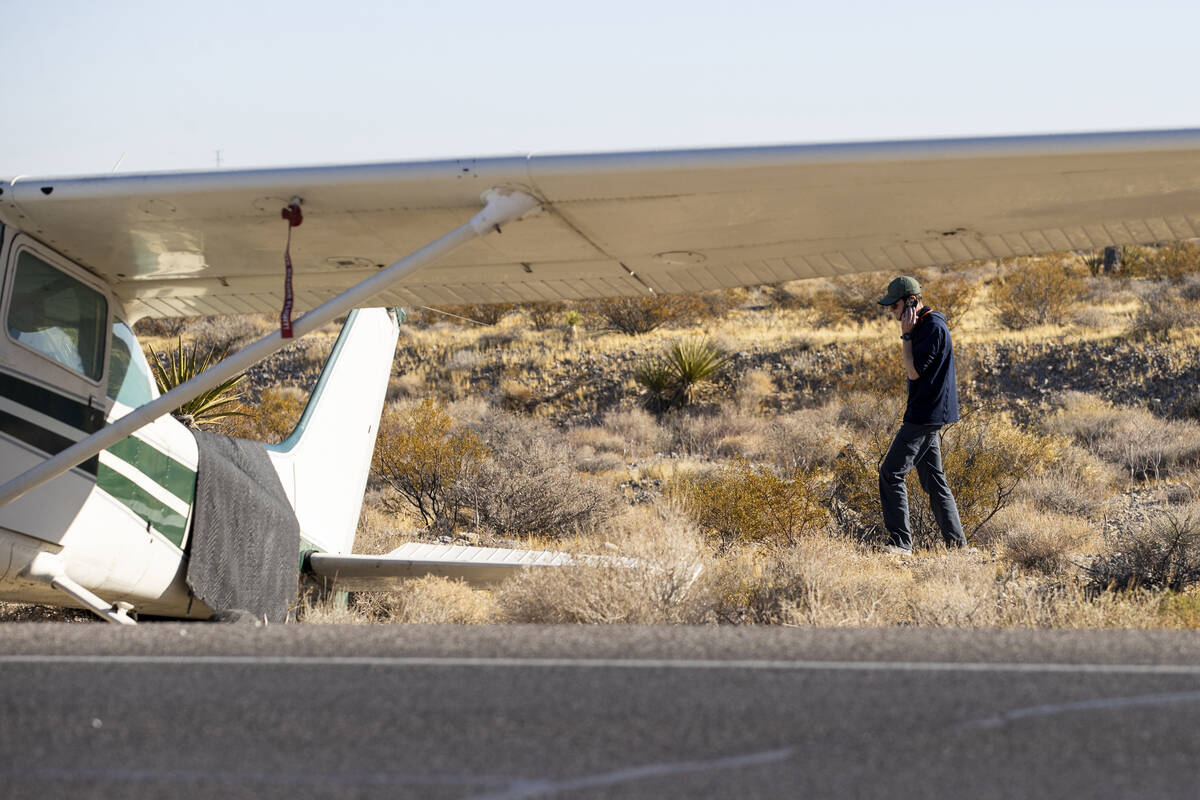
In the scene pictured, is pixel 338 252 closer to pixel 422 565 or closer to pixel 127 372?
pixel 127 372

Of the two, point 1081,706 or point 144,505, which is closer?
point 1081,706

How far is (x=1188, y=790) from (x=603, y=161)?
3.51 m

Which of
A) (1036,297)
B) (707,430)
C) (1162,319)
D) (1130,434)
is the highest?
(1036,297)

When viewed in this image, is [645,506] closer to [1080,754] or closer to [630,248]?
[630,248]

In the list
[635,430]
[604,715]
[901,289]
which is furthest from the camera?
[635,430]

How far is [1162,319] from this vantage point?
2047cm

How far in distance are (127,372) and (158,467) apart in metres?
0.59

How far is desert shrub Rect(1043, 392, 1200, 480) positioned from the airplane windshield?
11028mm

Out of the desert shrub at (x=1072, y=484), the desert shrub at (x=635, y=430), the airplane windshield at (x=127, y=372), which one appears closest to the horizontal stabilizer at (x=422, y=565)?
the airplane windshield at (x=127, y=372)

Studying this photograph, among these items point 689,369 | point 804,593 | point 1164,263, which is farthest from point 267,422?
point 1164,263

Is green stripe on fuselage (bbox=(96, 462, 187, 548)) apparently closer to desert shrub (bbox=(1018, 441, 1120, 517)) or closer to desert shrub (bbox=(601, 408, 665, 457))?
desert shrub (bbox=(1018, 441, 1120, 517))

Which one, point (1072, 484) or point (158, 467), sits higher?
point (1072, 484)

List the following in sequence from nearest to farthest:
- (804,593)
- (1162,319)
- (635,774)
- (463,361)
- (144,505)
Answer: (635,774)
(804,593)
(144,505)
(1162,319)
(463,361)

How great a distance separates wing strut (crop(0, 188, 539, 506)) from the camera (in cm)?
501
